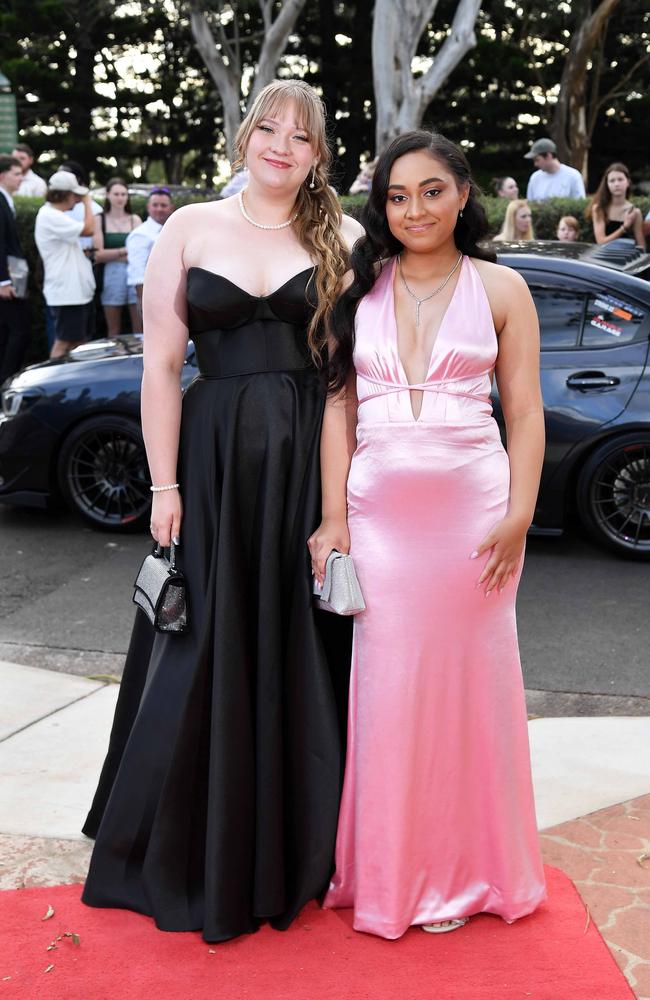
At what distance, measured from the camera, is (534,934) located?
3.07 m

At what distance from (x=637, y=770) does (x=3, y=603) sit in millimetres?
3443

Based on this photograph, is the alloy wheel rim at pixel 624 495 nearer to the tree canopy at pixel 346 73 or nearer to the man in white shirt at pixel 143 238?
the man in white shirt at pixel 143 238

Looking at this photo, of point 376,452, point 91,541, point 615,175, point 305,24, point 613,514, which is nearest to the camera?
point 376,452

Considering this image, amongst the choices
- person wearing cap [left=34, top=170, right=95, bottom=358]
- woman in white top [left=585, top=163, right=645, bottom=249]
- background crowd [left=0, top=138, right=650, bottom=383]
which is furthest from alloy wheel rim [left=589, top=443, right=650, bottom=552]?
person wearing cap [left=34, top=170, right=95, bottom=358]

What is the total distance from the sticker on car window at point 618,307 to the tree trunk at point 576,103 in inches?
926

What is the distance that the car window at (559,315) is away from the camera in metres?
6.72

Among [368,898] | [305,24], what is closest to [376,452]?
[368,898]

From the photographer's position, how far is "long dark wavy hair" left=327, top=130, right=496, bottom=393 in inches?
115

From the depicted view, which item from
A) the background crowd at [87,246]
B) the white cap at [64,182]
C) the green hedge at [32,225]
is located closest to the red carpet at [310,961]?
the background crowd at [87,246]

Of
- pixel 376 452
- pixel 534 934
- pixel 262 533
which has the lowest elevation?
pixel 534 934

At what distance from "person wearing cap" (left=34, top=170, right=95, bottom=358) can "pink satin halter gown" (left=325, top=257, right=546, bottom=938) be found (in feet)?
26.2

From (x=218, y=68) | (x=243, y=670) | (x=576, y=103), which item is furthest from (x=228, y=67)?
(x=243, y=670)

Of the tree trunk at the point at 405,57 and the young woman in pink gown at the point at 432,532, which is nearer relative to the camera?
the young woman in pink gown at the point at 432,532

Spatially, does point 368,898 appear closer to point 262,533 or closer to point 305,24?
point 262,533
